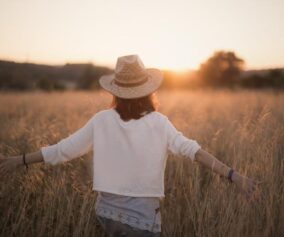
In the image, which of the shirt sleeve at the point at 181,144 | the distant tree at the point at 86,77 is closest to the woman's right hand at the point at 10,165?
the shirt sleeve at the point at 181,144

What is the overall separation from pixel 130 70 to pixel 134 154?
0.50 meters

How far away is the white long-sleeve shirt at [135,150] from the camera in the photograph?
2.44m


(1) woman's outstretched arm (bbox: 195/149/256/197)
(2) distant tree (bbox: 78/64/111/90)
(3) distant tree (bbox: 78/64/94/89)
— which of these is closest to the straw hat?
(1) woman's outstretched arm (bbox: 195/149/256/197)

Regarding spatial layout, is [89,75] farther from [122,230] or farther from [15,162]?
[122,230]

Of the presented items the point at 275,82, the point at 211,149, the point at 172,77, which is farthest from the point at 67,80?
the point at 211,149

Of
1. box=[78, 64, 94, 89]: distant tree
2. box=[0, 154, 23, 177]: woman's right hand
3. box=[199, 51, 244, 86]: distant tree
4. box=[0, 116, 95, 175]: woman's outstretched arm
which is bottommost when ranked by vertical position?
box=[78, 64, 94, 89]: distant tree

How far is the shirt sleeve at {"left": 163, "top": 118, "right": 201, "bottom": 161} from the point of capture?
242 centimetres

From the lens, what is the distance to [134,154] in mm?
2451

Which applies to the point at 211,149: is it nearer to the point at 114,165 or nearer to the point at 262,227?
the point at 262,227

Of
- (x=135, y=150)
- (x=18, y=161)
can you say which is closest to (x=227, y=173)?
(x=135, y=150)

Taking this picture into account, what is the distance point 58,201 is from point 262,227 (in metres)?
1.44

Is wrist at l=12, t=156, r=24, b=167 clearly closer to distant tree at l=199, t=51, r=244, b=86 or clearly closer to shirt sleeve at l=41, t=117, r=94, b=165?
shirt sleeve at l=41, t=117, r=94, b=165

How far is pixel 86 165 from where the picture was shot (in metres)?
4.12

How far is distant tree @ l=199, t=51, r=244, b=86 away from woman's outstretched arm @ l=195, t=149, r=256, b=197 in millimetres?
37403
